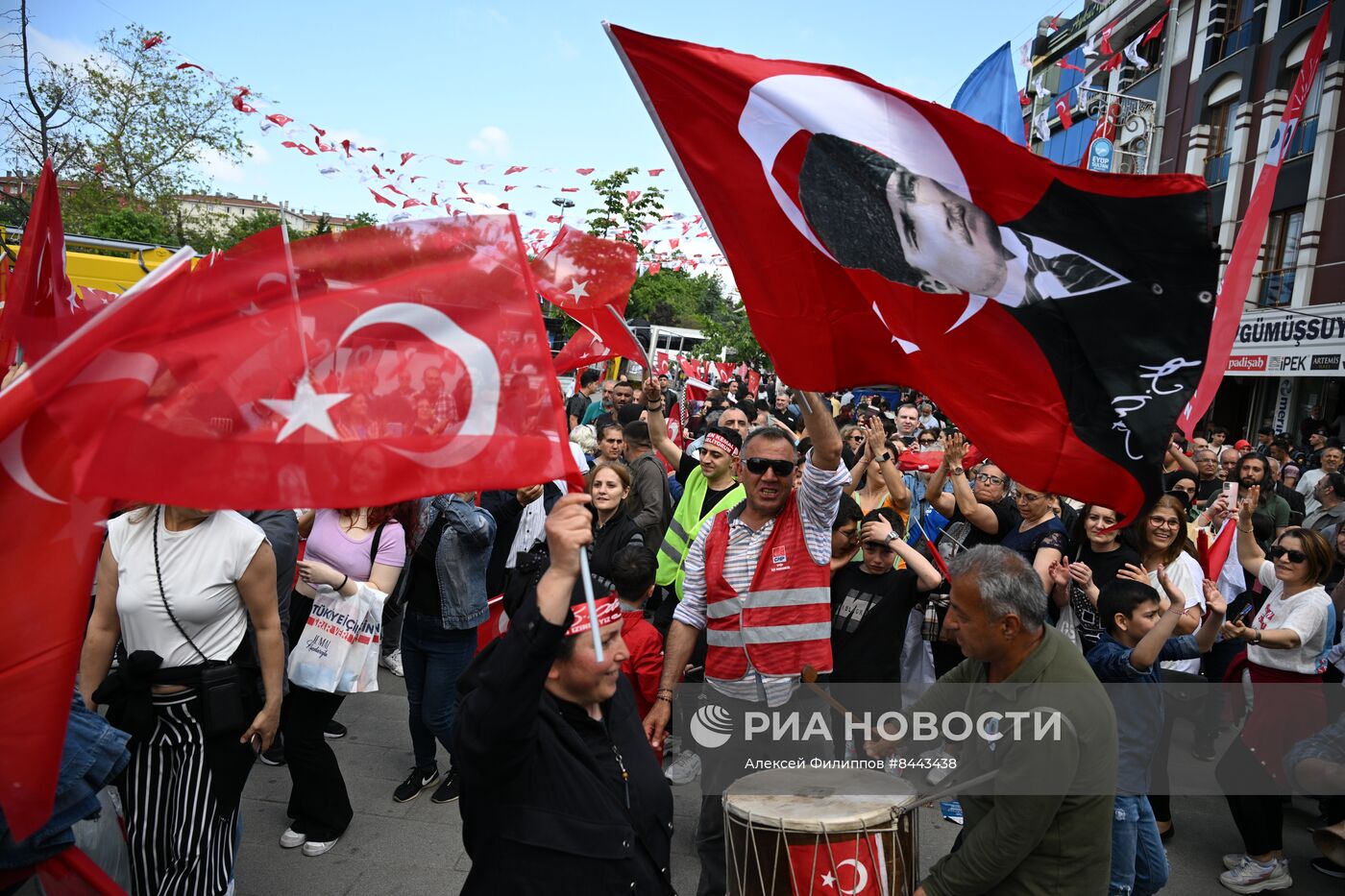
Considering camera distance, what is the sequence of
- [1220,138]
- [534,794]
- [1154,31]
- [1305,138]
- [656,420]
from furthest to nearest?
[1220,138] → [1305,138] → [1154,31] → [656,420] → [534,794]

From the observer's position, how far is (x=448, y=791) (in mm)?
5434

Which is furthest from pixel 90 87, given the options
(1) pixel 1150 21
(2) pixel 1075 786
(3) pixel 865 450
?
(1) pixel 1150 21

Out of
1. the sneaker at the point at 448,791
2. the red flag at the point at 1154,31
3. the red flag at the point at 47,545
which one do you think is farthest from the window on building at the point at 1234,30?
the red flag at the point at 47,545

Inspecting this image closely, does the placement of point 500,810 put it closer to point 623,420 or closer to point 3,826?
point 3,826

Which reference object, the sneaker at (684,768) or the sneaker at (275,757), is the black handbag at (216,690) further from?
the sneaker at (684,768)

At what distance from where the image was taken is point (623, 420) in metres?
10.2

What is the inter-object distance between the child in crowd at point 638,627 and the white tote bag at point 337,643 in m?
1.28

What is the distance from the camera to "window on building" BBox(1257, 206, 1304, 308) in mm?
22891

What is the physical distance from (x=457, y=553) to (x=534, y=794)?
9.47 ft

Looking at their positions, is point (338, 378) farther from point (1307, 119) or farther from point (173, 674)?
point (1307, 119)

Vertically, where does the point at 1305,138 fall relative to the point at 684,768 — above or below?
above

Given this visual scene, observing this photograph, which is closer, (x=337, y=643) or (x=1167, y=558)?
(x=337, y=643)

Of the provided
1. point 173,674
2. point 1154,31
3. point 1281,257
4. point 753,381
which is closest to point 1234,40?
point 1154,31

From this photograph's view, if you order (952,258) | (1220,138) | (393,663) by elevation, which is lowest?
(393,663)
